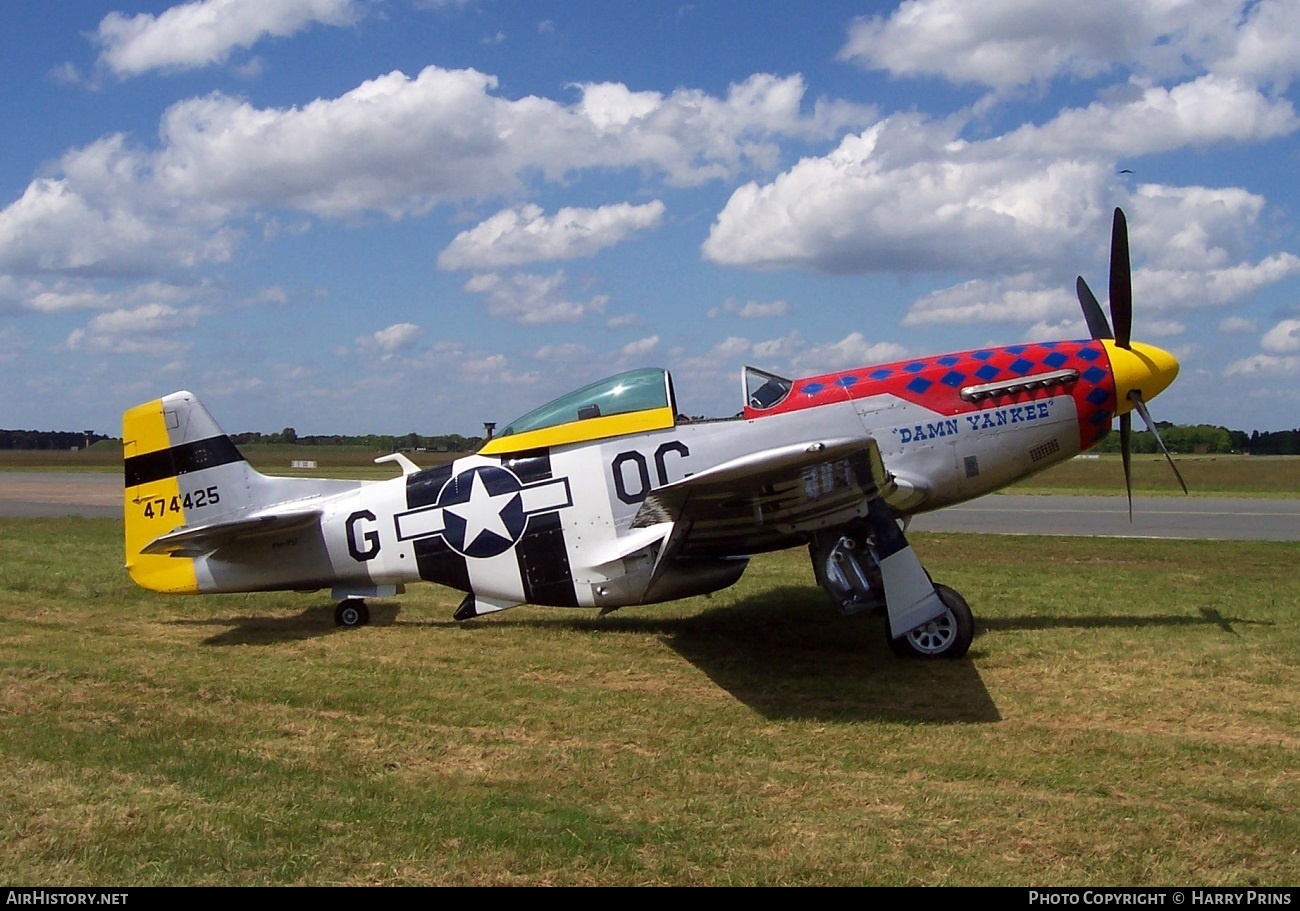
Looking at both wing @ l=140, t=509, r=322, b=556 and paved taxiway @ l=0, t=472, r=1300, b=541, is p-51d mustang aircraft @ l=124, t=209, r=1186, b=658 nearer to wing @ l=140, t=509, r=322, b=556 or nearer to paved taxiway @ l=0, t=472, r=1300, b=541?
wing @ l=140, t=509, r=322, b=556

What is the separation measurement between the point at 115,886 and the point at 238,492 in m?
5.82

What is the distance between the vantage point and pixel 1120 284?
332 inches

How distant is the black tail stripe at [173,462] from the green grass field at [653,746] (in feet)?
4.66

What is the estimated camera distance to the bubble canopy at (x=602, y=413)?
7.84 metres

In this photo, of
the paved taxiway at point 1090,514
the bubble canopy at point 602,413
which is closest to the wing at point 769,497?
the bubble canopy at point 602,413

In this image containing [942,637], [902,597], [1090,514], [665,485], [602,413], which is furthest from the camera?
[1090,514]

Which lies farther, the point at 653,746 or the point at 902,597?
the point at 902,597

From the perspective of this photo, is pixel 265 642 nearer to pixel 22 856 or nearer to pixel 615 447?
pixel 615 447

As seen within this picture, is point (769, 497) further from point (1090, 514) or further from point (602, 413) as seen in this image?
point (1090, 514)

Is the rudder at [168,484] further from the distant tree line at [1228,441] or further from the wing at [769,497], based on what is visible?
the distant tree line at [1228,441]

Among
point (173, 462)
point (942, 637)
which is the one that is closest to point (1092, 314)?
point (942, 637)

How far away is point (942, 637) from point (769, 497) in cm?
181

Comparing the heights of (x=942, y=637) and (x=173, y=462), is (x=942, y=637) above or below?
below
